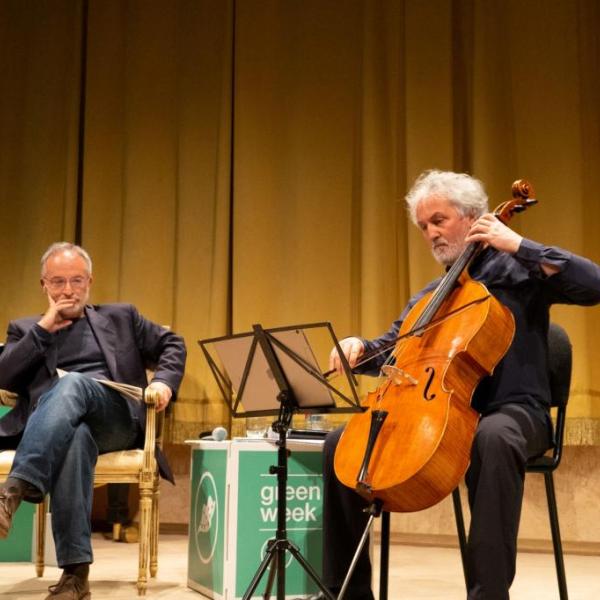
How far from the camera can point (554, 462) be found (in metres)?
2.27

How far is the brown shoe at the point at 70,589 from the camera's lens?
241cm

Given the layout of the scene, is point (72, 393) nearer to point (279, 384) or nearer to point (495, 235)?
point (279, 384)

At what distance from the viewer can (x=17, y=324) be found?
10.4ft

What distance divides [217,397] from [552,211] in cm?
174

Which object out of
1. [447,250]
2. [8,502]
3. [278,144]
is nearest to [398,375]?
[447,250]

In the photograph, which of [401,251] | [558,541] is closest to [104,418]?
[558,541]

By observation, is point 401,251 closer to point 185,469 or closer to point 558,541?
point 185,469

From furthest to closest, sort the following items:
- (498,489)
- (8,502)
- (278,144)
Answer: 1. (278,144)
2. (8,502)
3. (498,489)

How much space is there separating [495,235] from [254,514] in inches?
43.6

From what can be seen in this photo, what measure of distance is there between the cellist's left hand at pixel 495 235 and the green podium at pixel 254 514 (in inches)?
33.0

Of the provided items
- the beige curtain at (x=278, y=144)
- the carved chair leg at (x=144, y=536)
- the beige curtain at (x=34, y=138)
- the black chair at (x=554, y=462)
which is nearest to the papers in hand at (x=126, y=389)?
the carved chair leg at (x=144, y=536)

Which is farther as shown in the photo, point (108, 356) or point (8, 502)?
point (108, 356)

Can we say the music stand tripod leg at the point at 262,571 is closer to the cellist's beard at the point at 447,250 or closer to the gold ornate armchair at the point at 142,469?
the gold ornate armchair at the point at 142,469

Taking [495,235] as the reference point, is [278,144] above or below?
above
